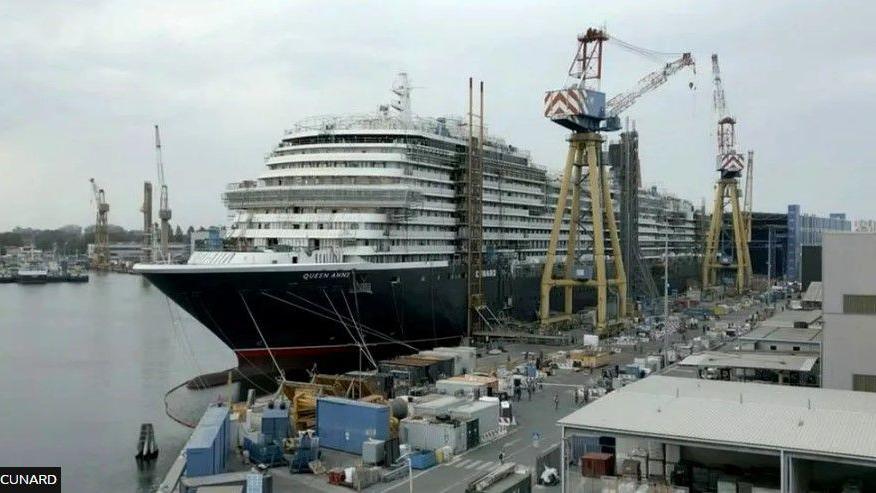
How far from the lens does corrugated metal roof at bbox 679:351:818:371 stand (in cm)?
2777

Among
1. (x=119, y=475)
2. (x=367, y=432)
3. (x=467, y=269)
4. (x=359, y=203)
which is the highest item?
(x=359, y=203)

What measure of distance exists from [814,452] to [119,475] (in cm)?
2061

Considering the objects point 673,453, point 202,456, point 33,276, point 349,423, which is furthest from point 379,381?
point 33,276

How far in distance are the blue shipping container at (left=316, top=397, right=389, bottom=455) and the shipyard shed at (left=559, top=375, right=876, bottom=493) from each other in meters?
5.56

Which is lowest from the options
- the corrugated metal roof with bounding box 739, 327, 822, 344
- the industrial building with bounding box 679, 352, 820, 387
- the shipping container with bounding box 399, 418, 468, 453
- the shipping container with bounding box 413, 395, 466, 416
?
the shipping container with bounding box 399, 418, 468, 453

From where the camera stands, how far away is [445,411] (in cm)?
2364

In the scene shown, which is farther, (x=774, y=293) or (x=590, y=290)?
(x=774, y=293)

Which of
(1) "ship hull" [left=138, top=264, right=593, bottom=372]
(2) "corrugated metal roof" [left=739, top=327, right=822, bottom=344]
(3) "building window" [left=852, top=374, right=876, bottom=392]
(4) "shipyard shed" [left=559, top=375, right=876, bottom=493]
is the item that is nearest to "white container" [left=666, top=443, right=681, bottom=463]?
(4) "shipyard shed" [left=559, top=375, right=876, bottom=493]

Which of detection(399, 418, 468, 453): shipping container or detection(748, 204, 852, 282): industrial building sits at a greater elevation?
detection(748, 204, 852, 282): industrial building

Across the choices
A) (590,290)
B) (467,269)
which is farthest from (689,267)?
(467,269)

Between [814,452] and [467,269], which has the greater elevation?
[467,269]

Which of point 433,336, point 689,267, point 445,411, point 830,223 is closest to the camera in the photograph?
point 445,411

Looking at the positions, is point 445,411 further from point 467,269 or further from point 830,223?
point 830,223

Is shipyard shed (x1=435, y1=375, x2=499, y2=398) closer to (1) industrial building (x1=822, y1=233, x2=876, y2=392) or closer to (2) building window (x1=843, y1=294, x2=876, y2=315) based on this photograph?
(1) industrial building (x1=822, y1=233, x2=876, y2=392)
